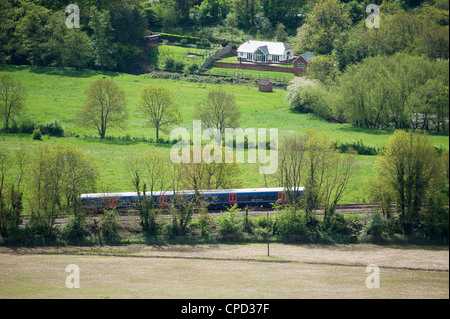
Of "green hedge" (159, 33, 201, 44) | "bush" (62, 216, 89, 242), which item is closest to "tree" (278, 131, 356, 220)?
"bush" (62, 216, 89, 242)

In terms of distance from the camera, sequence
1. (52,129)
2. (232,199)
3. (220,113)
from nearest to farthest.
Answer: (232,199) < (220,113) < (52,129)

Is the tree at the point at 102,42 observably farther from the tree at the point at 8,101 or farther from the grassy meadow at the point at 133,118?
the tree at the point at 8,101

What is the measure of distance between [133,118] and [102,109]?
7718mm

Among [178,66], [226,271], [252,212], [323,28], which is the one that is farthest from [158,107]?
[323,28]

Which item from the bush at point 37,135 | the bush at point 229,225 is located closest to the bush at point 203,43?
the bush at point 37,135

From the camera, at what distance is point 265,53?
4311 inches

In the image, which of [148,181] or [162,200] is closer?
[162,200]

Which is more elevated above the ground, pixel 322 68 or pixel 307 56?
pixel 307 56

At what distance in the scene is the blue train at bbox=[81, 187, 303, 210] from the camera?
178 feet

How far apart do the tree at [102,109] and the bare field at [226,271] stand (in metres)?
31.4

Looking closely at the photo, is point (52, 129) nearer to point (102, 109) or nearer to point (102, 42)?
point (102, 109)

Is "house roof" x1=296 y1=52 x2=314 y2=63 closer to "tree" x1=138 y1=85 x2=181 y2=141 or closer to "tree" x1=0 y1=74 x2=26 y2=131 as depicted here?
"tree" x1=138 y1=85 x2=181 y2=141

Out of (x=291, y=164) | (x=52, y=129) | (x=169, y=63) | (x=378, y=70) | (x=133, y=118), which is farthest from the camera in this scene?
(x=169, y=63)

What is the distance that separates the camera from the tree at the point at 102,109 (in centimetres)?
7831
